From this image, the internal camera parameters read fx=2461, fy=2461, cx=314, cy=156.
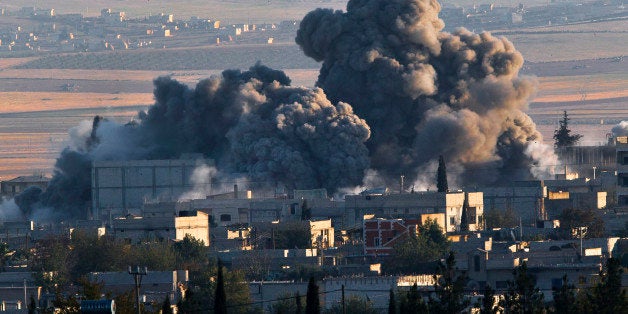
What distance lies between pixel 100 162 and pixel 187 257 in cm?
3747

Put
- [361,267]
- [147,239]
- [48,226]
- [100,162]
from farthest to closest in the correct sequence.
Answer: [100,162] → [48,226] → [147,239] → [361,267]

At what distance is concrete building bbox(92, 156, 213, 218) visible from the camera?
134375 mm

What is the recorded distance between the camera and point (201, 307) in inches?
3004

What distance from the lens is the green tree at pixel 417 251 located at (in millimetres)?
91125

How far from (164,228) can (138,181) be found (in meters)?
26.4

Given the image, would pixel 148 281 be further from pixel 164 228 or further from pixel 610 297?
pixel 610 297

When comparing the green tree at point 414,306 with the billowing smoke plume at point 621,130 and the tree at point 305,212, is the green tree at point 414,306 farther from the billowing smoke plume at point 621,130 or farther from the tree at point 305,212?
the billowing smoke plume at point 621,130

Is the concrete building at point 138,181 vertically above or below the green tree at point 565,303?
above

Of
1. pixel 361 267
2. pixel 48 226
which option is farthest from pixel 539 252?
pixel 48 226

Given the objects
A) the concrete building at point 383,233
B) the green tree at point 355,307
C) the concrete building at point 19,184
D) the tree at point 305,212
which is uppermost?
the concrete building at point 19,184

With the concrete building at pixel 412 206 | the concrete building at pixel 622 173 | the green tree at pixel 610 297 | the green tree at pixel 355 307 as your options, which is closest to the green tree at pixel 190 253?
the concrete building at pixel 412 206

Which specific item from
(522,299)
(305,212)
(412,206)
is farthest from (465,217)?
(522,299)

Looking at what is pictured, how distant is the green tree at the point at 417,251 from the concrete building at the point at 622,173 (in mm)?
17083

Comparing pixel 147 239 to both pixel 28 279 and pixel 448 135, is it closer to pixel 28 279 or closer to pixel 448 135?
pixel 28 279
